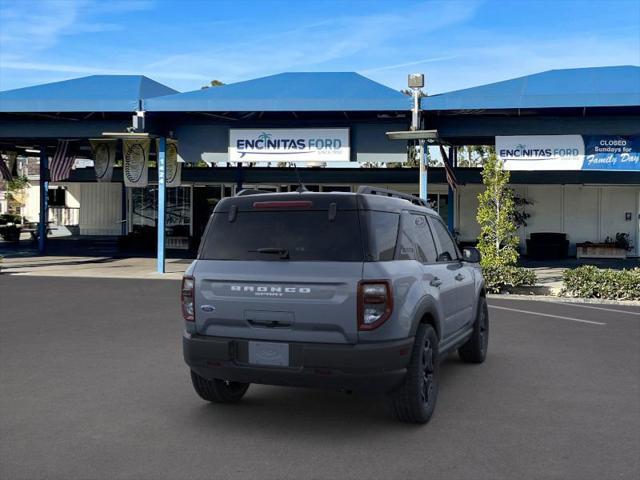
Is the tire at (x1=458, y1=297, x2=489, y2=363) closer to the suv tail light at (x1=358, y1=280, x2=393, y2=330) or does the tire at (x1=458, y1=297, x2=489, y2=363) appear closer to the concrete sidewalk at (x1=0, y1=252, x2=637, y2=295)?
the suv tail light at (x1=358, y1=280, x2=393, y2=330)

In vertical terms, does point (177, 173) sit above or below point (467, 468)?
above

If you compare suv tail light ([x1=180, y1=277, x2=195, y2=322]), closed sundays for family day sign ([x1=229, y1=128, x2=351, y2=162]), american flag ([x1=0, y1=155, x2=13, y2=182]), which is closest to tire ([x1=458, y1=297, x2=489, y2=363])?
suv tail light ([x1=180, y1=277, x2=195, y2=322])

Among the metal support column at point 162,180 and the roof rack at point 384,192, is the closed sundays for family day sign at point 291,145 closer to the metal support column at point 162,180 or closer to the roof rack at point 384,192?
the metal support column at point 162,180

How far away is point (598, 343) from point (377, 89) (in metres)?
10.7

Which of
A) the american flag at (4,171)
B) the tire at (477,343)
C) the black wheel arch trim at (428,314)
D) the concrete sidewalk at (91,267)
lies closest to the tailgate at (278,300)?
the black wheel arch trim at (428,314)

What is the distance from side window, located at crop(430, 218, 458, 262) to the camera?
654cm

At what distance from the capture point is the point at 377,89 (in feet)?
58.9

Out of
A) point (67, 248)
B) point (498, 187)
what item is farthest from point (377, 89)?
point (67, 248)

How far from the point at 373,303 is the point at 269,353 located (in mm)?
883

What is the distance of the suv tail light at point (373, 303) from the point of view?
4.77 m

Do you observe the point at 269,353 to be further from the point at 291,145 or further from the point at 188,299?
the point at 291,145

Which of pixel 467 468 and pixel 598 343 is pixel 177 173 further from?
pixel 467 468

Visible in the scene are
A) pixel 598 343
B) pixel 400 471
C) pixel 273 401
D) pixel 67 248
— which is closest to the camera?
pixel 400 471

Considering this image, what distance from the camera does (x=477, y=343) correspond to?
7.59m
